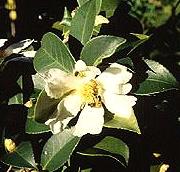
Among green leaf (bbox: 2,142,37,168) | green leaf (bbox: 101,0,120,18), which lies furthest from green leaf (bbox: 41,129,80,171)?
green leaf (bbox: 101,0,120,18)

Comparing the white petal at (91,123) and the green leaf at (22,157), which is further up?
the white petal at (91,123)

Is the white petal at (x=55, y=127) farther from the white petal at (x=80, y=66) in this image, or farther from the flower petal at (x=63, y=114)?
the white petal at (x=80, y=66)

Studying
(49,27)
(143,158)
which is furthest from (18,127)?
(49,27)

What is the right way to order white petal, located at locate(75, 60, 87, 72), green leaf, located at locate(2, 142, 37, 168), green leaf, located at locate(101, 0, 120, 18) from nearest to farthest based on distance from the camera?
1. white petal, located at locate(75, 60, 87, 72)
2. green leaf, located at locate(2, 142, 37, 168)
3. green leaf, located at locate(101, 0, 120, 18)

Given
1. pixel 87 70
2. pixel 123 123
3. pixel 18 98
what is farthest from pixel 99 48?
pixel 18 98

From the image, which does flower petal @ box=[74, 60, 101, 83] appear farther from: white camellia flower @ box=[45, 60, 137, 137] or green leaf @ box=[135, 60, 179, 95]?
green leaf @ box=[135, 60, 179, 95]

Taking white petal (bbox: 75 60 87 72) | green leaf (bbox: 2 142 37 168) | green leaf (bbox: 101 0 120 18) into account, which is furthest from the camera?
green leaf (bbox: 101 0 120 18)

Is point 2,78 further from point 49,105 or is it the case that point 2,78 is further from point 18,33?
point 18,33

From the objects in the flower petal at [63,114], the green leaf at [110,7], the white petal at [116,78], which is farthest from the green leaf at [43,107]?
the green leaf at [110,7]
